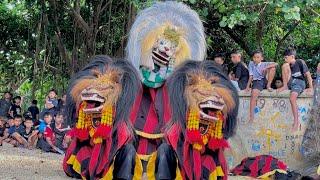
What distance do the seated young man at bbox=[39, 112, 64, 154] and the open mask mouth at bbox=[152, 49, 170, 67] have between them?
14.7ft

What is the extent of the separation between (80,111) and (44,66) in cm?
1018

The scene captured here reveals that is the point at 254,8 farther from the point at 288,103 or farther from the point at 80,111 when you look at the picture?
the point at 80,111

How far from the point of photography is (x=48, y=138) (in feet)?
29.1

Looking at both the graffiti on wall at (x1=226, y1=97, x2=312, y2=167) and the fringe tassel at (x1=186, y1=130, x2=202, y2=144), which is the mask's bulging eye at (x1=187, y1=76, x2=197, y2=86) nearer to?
the fringe tassel at (x1=186, y1=130, x2=202, y2=144)

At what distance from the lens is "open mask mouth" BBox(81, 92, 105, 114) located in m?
4.14

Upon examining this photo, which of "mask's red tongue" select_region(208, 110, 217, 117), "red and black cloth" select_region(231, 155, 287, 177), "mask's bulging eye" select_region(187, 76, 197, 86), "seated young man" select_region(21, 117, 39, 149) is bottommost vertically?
"red and black cloth" select_region(231, 155, 287, 177)

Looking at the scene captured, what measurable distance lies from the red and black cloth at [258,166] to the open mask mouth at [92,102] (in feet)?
10.3

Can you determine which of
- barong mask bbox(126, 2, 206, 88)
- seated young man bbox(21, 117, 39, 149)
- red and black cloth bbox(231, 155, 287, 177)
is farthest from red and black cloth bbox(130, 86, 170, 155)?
seated young man bbox(21, 117, 39, 149)

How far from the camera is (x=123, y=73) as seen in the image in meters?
4.30

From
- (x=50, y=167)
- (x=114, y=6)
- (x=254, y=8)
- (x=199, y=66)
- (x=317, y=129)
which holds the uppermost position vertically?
(x=114, y=6)

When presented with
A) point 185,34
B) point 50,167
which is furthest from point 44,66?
point 185,34

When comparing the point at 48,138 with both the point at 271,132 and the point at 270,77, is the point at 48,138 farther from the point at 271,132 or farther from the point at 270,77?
the point at 270,77

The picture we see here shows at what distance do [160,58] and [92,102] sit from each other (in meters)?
0.67

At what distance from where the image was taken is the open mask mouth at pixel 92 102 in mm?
4145
